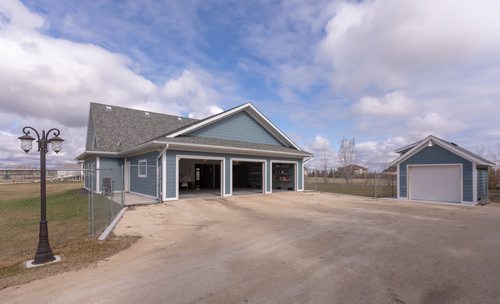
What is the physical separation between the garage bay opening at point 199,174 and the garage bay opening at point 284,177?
4.44 m

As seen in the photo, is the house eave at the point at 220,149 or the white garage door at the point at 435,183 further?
the white garage door at the point at 435,183

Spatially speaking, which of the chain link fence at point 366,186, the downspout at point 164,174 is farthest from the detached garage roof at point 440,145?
the downspout at point 164,174

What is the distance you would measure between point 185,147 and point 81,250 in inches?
354

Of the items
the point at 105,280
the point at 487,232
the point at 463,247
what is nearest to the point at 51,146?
the point at 105,280

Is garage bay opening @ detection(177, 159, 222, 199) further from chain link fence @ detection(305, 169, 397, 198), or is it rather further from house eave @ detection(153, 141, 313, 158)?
chain link fence @ detection(305, 169, 397, 198)

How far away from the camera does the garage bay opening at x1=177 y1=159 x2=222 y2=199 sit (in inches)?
898

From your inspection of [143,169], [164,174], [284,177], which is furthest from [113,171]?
[284,177]

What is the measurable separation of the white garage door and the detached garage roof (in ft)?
2.59

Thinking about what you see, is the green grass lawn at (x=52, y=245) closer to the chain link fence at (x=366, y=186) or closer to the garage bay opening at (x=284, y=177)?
the garage bay opening at (x=284, y=177)

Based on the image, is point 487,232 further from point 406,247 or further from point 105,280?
point 105,280

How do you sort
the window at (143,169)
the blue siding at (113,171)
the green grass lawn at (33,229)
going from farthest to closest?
the blue siding at (113,171), the window at (143,169), the green grass lawn at (33,229)

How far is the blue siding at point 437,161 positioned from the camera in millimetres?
15469

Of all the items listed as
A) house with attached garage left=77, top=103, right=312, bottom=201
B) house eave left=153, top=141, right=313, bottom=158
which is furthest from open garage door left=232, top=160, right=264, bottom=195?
house eave left=153, top=141, right=313, bottom=158

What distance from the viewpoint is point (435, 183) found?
16719 millimetres
